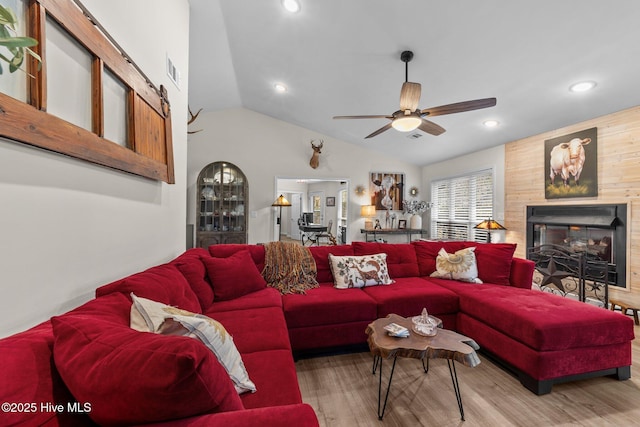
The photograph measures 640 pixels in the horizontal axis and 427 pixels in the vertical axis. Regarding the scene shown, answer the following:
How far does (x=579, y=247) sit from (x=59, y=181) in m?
5.06

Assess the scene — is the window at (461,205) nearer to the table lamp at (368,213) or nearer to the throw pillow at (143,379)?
the table lamp at (368,213)

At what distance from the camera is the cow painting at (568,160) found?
3496 mm

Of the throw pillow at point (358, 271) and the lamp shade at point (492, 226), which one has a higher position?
the lamp shade at point (492, 226)

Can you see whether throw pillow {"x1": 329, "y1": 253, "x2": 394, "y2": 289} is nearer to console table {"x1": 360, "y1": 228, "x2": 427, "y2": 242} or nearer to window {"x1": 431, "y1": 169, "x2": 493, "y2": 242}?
window {"x1": 431, "y1": 169, "x2": 493, "y2": 242}

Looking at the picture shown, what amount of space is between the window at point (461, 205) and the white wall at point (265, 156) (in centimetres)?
162

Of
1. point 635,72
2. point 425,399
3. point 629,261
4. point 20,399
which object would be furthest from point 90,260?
point 629,261

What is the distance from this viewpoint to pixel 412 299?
252 centimetres

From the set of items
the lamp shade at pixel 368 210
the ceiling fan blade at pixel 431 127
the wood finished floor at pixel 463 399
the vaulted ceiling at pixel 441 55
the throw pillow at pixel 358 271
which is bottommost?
the wood finished floor at pixel 463 399

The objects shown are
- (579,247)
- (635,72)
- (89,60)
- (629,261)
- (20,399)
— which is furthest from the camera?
(579,247)

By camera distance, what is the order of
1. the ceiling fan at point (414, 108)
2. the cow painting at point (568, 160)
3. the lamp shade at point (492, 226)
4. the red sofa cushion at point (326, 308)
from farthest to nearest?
the lamp shade at point (492, 226) → the cow painting at point (568, 160) → the ceiling fan at point (414, 108) → the red sofa cushion at point (326, 308)

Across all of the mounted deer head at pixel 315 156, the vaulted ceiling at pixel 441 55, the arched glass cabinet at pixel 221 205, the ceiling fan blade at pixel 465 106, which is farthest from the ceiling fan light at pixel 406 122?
the arched glass cabinet at pixel 221 205

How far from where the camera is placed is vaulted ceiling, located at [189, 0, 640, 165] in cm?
227

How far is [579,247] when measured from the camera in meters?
3.55

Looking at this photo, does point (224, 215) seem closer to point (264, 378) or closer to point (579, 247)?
point (264, 378)
